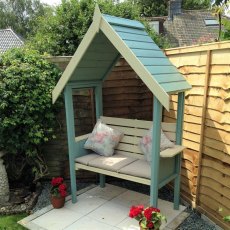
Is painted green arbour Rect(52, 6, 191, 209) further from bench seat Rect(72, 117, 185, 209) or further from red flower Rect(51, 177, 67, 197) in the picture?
red flower Rect(51, 177, 67, 197)

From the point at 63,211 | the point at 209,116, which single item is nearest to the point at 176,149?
the point at 209,116

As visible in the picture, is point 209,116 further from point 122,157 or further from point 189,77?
point 122,157

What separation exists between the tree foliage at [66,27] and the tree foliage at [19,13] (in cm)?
2837

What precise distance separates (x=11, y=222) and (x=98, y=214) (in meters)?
1.09

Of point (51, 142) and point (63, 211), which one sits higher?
point (51, 142)

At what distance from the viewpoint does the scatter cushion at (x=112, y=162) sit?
128 inches

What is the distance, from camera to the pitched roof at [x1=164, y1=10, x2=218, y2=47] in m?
17.8

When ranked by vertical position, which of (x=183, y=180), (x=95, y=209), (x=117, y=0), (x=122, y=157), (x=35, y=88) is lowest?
(x=95, y=209)

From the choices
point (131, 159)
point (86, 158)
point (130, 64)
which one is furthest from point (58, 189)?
point (130, 64)

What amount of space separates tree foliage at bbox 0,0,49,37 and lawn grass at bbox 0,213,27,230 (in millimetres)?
30795

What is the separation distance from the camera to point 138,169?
310 centimetres

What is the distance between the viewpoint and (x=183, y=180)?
363 cm

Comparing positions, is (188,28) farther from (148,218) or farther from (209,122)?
(148,218)

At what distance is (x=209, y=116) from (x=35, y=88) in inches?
89.1
